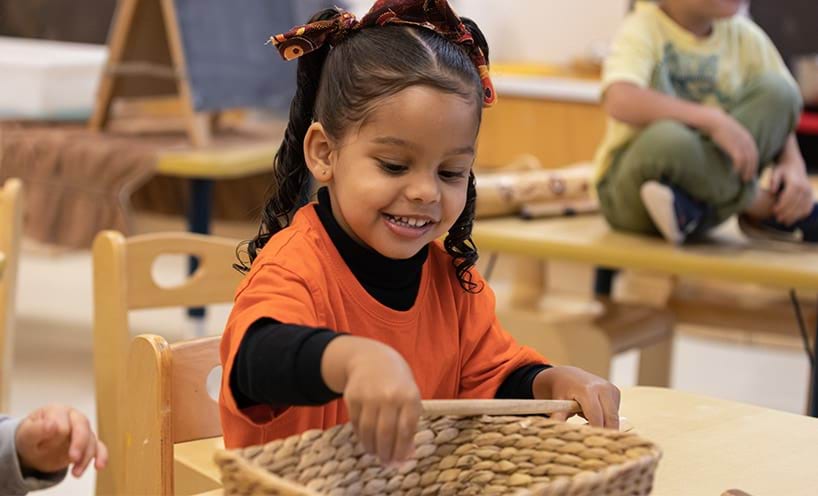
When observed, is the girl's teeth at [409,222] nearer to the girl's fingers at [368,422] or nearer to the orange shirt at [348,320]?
the orange shirt at [348,320]

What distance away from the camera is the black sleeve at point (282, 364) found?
814 mm

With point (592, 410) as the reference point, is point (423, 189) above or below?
above

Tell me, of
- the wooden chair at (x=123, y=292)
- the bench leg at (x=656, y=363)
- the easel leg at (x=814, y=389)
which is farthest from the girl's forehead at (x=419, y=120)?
the bench leg at (x=656, y=363)

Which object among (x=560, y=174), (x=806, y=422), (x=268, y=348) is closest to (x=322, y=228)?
(x=268, y=348)

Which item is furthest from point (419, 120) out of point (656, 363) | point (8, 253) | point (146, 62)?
point (146, 62)

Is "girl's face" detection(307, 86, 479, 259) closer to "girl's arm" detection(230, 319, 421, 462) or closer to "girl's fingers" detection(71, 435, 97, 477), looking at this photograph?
"girl's arm" detection(230, 319, 421, 462)

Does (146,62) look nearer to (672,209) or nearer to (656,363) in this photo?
(656,363)

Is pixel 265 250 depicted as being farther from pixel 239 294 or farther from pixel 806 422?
pixel 806 422

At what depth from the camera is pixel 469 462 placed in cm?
87

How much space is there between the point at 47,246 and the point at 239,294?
7.43 ft

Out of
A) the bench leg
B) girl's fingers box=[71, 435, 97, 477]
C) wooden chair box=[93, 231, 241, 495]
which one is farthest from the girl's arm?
the bench leg

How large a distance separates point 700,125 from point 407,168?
1.19m

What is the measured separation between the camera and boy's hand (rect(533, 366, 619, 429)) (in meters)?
0.98

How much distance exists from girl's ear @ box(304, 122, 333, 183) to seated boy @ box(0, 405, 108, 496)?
10.7 inches
